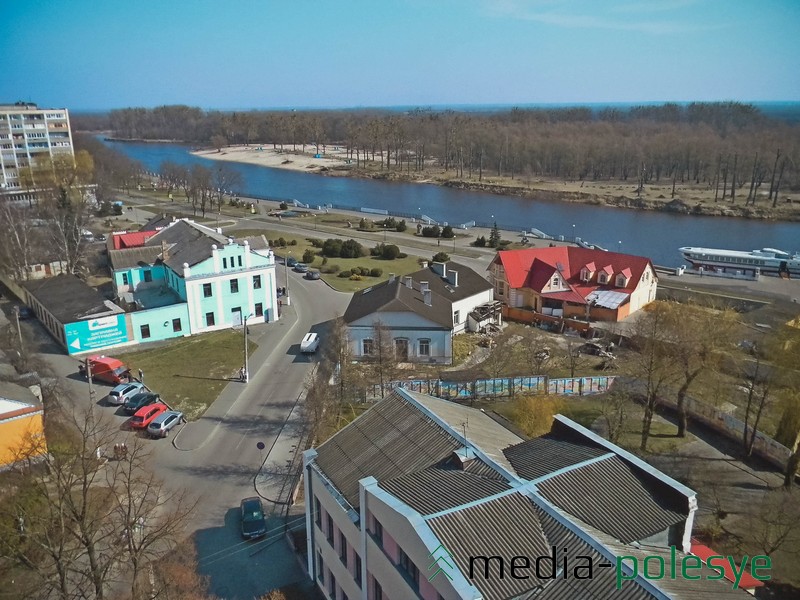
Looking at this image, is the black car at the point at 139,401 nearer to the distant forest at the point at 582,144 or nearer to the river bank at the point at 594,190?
the river bank at the point at 594,190

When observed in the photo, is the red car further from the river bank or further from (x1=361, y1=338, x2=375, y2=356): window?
the river bank

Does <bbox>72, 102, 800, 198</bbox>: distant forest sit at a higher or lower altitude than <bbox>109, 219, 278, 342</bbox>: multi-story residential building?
higher

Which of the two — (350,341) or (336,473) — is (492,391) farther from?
(336,473)

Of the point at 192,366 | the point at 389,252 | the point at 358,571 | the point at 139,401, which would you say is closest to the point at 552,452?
the point at 358,571

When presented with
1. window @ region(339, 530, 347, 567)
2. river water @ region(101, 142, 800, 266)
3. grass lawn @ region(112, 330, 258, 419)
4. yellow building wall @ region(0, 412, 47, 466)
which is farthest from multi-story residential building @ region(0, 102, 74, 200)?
window @ region(339, 530, 347, 567)

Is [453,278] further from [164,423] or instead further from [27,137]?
[27,137]

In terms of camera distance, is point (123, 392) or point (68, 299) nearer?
point (123, 392)
